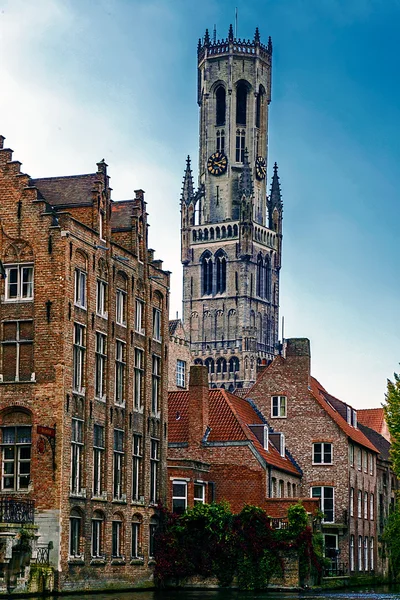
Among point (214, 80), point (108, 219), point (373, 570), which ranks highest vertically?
point (214, 80)

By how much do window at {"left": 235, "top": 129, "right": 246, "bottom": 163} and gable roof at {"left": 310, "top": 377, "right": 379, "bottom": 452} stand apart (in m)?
113

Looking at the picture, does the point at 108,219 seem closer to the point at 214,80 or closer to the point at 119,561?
the point at 119,561

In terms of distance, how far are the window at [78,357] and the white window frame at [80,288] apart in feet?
3.31

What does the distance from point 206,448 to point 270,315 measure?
122m

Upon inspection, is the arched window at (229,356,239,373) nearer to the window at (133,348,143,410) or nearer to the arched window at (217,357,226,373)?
the arched window at (217,357,226,373)

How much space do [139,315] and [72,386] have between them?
32.0 feet

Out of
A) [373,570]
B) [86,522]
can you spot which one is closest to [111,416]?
[86,522]

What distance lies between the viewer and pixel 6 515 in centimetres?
5128

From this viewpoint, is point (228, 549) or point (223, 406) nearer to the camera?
point (228, 549)

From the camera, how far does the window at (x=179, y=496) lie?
216 ft

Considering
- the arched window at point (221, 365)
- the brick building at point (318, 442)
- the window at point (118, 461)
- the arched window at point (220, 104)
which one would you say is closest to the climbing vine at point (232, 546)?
the window at point (118, 461)

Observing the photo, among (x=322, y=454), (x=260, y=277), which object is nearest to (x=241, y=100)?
(x=260, y=277)

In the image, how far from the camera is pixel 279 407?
79.1 meters

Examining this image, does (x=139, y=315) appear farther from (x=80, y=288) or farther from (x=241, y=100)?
(x=241, y=100)
